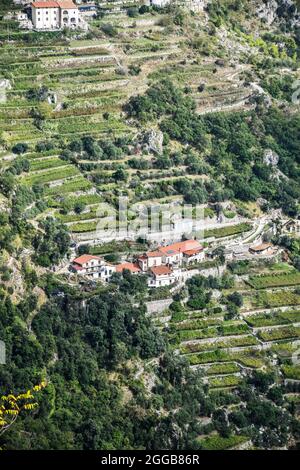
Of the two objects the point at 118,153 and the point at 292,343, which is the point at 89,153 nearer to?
the point at 118,153

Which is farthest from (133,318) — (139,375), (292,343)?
(292,343)

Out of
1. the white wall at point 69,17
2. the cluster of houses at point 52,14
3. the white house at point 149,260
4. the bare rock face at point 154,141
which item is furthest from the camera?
the white wall at point 69,17

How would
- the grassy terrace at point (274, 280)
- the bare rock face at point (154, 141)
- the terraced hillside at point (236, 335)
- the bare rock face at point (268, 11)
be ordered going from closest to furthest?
the terraced hillside at point (236, 335) → the grassy terrace at point (274, 280) → the bare rock face at point (154, 141) → the bare rock face at point (268, 11)

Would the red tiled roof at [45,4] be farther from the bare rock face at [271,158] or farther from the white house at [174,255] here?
the white house at [174,255]

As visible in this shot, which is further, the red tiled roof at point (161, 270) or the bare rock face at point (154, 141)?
the bare rock face at point (154, 141)

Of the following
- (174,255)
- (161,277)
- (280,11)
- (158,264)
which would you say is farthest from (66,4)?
(161,277)

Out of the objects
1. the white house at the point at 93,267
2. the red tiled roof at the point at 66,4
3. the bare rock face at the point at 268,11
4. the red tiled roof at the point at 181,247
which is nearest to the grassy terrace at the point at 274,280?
the red tiled roof at the point at 181,247

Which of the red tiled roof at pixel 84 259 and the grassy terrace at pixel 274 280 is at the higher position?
the red tiled roof at pixel 84 259
